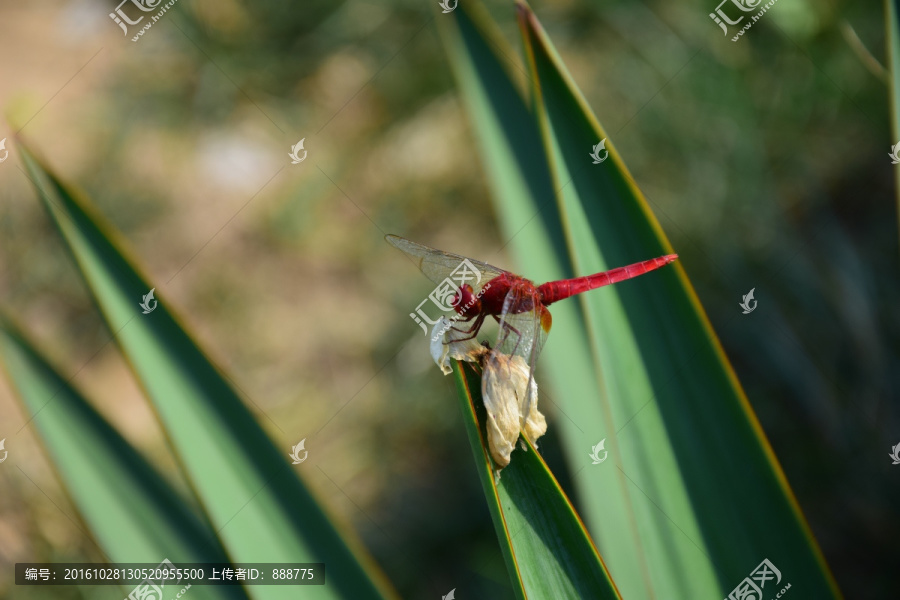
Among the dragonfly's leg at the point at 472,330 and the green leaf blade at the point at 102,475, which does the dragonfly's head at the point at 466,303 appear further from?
the green leaf blade at the point at 102,475

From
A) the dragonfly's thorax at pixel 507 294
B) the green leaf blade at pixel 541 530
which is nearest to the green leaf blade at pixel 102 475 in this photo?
the green leaf blade at pixel 541 530

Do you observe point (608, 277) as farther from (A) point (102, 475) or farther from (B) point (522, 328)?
(A) point (102, 475)

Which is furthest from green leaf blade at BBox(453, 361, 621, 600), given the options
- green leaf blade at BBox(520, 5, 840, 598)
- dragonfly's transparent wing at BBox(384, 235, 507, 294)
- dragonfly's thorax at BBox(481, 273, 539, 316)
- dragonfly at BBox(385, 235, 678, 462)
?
dragonfly's transparent wing at BBox(384, 235, 507, 294)

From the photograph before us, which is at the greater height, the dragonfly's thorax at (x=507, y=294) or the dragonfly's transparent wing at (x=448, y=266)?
the dragonfly's transparent wing at (x=448, y=266)

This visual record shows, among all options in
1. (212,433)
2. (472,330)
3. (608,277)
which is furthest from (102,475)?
(608,277)

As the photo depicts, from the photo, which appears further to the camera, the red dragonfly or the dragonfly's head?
the dragonfly's head

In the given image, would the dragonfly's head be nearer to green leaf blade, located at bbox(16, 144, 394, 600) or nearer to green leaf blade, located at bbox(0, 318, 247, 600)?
green leaf blade, located at bbox(16, 144, 394, 600)

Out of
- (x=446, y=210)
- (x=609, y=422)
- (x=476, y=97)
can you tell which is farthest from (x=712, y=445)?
(x=446, y=210)
